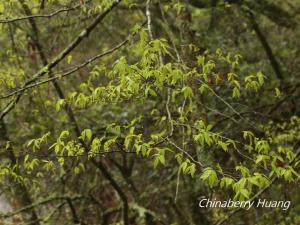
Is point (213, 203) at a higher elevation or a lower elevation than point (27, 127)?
lower

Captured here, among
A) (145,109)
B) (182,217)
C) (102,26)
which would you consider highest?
(102,26)

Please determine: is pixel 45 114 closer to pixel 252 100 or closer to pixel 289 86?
pixel 252 100

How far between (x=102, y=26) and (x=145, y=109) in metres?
1.92

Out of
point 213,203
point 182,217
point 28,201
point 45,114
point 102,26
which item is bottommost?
point 182,217

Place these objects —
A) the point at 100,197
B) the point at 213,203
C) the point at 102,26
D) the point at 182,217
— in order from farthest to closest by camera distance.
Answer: the point at 100,197 < the point at 102,26 < the point at 182,217 < the point at 213,203

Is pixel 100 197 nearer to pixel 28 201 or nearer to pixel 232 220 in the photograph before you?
pixel 28 201

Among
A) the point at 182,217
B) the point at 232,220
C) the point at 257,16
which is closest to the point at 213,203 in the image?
the point at 232,220

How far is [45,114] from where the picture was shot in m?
8.18

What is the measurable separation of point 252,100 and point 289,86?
70 cm

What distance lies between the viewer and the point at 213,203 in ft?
22.4

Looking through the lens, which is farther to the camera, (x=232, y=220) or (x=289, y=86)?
(x=289, y=86)

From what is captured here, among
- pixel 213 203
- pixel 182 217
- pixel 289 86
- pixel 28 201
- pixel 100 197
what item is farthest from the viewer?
pixel 100 197

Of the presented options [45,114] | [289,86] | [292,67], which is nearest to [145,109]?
[45,114]

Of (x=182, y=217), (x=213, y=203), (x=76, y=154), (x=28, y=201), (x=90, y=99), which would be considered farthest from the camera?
(x=182, y=217)
